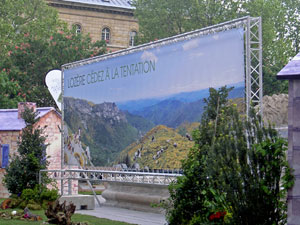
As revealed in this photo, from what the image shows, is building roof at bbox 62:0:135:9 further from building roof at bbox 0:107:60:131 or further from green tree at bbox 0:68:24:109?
building roof at bbox 0:107:60:131

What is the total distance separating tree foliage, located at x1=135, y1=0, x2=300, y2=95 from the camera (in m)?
48.6

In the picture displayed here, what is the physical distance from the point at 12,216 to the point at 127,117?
4874 millimetres

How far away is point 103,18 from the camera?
68.9 metres

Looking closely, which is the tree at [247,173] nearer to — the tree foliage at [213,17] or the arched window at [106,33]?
the tree foliage at [213,17]

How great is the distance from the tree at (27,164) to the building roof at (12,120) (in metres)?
5.94

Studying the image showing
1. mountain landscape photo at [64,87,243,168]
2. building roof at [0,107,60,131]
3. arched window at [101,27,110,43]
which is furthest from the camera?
arched window at [101,27,110,43]

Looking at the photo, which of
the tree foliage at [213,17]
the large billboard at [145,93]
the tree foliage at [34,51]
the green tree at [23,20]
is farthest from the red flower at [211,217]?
the tree foliage at [213,17]

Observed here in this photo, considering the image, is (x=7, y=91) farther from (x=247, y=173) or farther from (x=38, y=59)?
(x=247, y=173)

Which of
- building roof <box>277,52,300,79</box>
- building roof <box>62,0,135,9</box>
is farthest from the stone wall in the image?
building roof <box>62,0,135,9</box>

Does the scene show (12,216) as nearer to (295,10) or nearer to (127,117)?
(127,117)

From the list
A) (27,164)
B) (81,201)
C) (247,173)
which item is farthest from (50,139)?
(247,173)

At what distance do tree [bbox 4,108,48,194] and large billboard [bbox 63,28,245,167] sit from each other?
5.17 feet

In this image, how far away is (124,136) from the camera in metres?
21.0

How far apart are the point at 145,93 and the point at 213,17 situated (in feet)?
107
